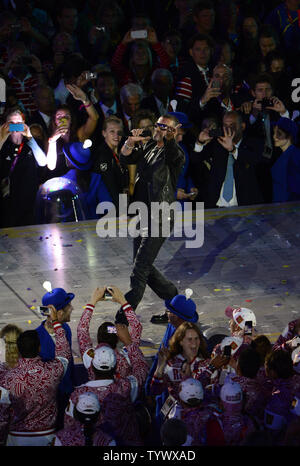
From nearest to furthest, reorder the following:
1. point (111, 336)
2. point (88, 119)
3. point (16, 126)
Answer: point (111, 336), point (16, 126), point (88, 119)

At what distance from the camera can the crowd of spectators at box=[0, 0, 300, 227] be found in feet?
42.9

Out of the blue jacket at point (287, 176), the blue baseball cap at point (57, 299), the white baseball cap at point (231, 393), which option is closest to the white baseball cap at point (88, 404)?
the white baseball cap at point (231, 393)

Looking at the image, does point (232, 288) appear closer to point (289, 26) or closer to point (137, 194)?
point (137, 194)

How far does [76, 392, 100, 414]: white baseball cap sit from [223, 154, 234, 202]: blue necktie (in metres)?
6.58

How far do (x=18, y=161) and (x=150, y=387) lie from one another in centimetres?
529

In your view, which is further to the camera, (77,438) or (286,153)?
(286,153)

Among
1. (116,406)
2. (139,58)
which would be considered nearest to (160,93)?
(139,58)

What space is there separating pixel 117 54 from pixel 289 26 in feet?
10.2

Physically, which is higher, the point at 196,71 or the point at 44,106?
the point at 196,71

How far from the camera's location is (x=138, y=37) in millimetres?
14734

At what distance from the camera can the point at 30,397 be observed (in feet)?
25.8

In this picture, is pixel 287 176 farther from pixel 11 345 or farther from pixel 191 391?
pixel 191 391
